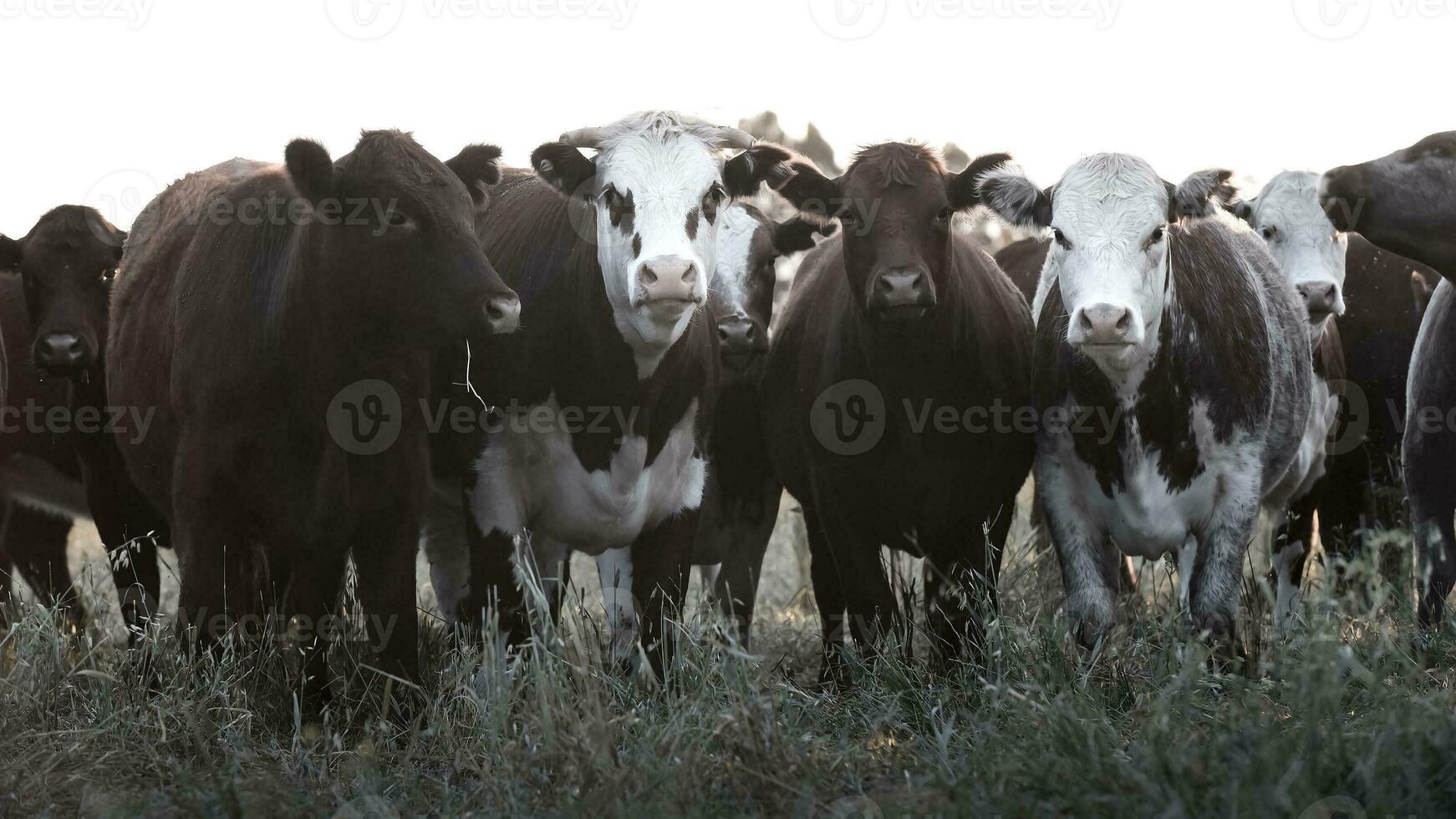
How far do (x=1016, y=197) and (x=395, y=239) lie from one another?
2.38 metres

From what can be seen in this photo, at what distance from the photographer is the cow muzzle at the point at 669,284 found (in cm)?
492

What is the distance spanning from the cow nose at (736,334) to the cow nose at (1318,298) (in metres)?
2.65

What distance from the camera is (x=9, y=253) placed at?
658cm

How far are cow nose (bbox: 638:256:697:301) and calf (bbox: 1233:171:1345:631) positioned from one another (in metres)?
3.38

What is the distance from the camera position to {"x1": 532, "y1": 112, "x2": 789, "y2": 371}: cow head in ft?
16.4

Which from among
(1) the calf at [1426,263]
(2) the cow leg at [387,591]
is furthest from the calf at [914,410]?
(2) the cow leg at [387,591]

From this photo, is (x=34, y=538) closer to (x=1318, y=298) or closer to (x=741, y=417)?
(x=741, y=417)

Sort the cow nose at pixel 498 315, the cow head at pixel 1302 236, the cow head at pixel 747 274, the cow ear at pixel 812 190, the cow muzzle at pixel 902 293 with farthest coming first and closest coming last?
the cow head at pixel 1302 236 < the cow head at pixel 747 274 < the cow ear at pixel 812 190 < the cow muzzle at pixel 902 293 < the cow nose at pixel 498 315

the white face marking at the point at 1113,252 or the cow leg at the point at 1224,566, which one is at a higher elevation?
the white face marking at the point at 1113,252

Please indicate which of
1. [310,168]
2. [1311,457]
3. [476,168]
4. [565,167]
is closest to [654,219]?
[565,167]

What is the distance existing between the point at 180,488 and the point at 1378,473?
233 inches

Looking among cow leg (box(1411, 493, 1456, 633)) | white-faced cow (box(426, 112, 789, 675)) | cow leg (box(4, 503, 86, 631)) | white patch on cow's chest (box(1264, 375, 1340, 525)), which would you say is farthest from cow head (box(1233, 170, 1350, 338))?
cow leg (box(4, 503, 86, 631))

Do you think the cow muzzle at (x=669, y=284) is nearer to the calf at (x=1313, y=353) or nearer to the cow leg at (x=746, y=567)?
the cow leg at (x=746, y=567)

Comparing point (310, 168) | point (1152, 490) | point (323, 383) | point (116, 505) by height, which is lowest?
point (116, 505)
